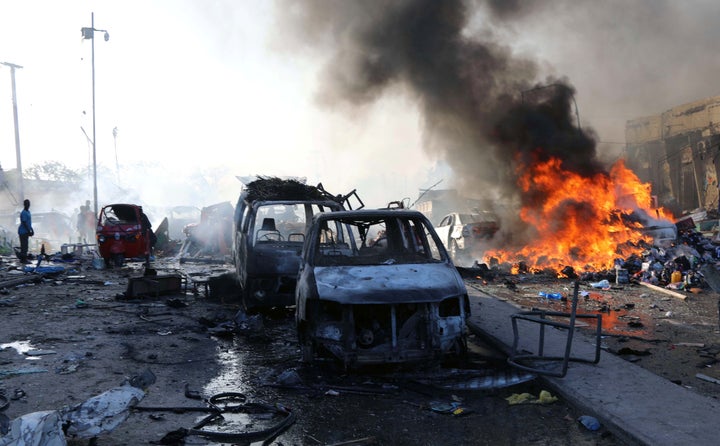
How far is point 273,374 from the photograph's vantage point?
526 cm

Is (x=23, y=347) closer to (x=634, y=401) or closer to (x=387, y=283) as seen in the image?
(x=387, y=283)

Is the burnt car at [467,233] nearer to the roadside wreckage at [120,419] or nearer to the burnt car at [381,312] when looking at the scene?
the burnt car at [381,312]

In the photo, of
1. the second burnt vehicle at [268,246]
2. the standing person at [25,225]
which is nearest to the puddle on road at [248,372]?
the second burnt vehicle at [268,246]

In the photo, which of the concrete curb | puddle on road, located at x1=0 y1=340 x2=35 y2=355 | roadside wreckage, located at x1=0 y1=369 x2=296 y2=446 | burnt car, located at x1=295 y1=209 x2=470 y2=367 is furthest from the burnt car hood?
puddle on road, located at x1=0 y1=340 x2=35 y2=355

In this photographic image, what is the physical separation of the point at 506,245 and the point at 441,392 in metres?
10.9

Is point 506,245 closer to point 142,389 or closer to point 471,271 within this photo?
point 471,271

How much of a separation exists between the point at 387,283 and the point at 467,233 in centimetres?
1066

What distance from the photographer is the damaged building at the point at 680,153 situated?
26.8 m

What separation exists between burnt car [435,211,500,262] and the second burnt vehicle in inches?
259

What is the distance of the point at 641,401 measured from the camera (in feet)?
13.5

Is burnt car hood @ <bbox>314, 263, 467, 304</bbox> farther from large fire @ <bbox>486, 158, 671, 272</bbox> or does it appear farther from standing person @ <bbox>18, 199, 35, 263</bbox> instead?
standing person @ <bbox>18, 199, 35, 263</bbox>

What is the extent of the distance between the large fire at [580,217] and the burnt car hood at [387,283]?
8973mm

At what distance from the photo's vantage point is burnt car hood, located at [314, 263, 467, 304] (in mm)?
4738

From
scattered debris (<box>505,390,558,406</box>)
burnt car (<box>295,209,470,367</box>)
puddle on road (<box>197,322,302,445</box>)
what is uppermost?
burnt car (<box>295,209,470,367</box>)
